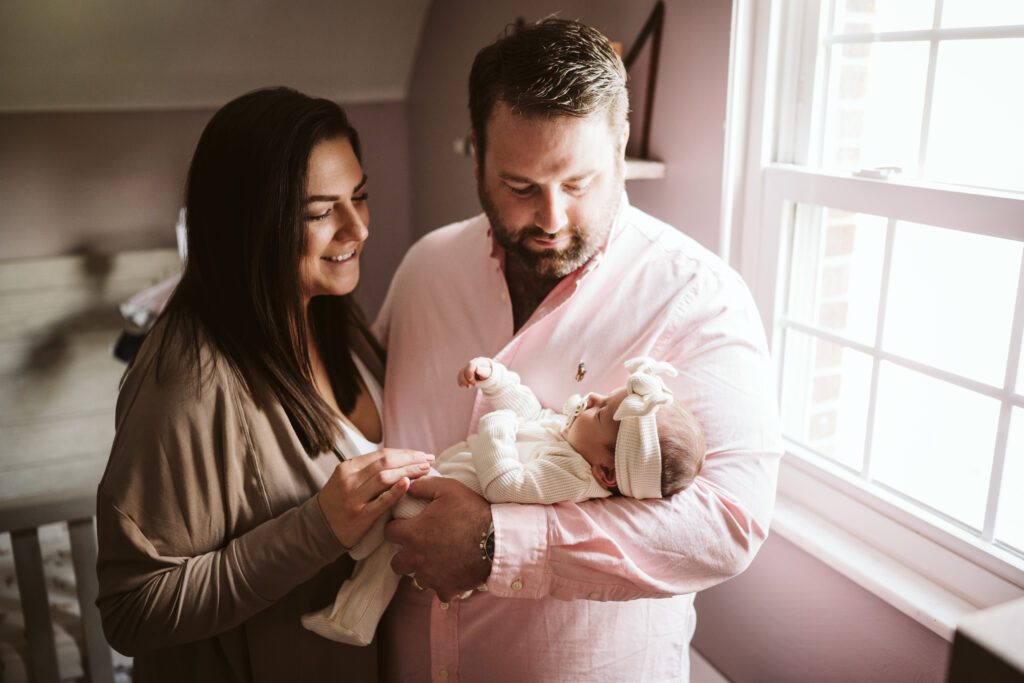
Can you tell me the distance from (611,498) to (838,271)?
34.6 inches

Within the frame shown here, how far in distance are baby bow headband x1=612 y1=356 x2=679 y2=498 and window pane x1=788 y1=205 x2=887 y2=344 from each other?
72cm

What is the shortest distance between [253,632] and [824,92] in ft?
5.25

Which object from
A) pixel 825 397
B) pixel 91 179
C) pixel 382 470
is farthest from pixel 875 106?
pixel 91 179

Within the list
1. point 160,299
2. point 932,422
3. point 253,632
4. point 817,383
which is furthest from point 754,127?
point 160,299

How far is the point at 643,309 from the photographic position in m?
1.43

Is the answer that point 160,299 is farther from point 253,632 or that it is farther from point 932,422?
point 932,422

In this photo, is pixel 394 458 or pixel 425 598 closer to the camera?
pixel 394 458

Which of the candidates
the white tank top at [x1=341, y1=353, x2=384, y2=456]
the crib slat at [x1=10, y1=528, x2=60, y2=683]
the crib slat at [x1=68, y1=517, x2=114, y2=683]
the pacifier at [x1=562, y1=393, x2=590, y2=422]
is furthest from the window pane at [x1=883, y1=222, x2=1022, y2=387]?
the crib slat at [x1=10, y1=528, x2=60, y2=683]

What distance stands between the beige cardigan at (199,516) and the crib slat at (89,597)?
67 cm

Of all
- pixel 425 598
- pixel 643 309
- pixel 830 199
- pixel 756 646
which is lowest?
pixel 756 646

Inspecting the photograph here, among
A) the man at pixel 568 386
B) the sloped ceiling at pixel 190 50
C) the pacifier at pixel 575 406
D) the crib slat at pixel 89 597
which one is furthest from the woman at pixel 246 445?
the sloped ceiling at pixel 190 50

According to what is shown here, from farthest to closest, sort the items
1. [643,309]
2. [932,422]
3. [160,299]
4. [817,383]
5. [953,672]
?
[160,299] → [817,383] → [932,422] → [643,309] → [953,672]

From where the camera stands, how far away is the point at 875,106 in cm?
163

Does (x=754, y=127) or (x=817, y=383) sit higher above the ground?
(x=754, y=127)
